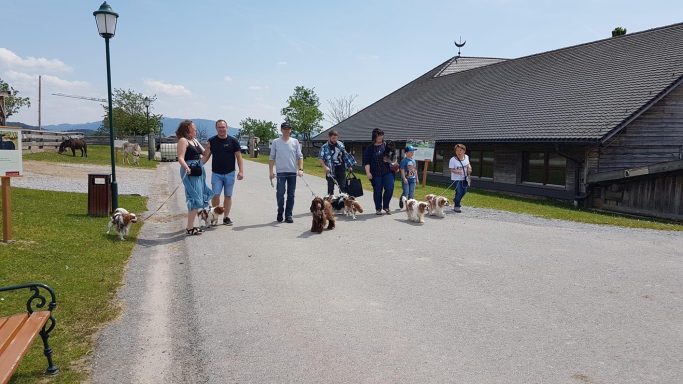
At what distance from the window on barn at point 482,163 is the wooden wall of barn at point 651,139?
584cm

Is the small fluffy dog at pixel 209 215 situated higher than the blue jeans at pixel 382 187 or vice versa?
the blue jeans at pixel 382 187

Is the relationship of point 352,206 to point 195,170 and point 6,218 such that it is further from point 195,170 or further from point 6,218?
point 6,218

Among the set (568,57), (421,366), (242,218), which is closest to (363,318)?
(421,366)

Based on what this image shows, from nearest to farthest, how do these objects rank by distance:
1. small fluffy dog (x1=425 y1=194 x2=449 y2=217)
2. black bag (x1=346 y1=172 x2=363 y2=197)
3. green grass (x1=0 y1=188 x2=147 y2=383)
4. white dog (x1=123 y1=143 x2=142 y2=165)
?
green grass (x1=0 y1=188 x2=147 y2=383), small fluffy dog (x1=425 y1=194 x2=449 y2=217), black bag (x1=346 y1=172 x2=363 y2=197), white dog (x1=123 y1=143 x2=142 y2=165)

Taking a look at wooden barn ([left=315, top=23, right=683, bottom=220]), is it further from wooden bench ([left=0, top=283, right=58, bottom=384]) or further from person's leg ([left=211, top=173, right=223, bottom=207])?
wooden bench ([left=0, top=283, right=58, bottom=384])

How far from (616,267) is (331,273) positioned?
4.33 metres

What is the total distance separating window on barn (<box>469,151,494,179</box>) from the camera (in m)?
23.5

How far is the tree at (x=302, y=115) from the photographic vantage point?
68.7m

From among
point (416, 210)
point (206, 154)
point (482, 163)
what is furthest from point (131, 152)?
point (416, 210)

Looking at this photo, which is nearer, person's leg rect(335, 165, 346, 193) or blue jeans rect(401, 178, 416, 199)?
person's leg rect(335, 165, 346, 193)

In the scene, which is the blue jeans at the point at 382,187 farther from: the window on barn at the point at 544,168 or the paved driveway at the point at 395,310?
the window on barn at the point at 544,168

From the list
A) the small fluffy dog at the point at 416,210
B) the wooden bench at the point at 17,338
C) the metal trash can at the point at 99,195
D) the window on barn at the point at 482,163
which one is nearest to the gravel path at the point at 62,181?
the metal trash can at the point at 99,195

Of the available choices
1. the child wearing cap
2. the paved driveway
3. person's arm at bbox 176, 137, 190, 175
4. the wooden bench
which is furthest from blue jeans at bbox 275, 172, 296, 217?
the wooden bench

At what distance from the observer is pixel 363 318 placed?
17.1 feet
